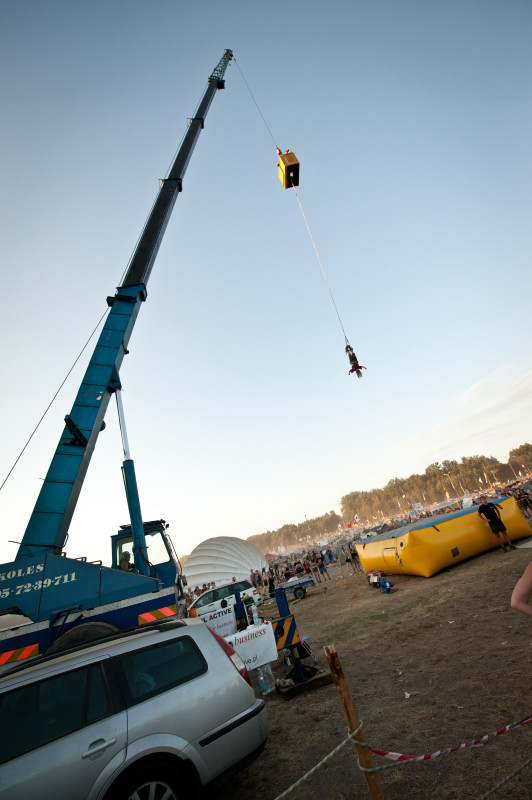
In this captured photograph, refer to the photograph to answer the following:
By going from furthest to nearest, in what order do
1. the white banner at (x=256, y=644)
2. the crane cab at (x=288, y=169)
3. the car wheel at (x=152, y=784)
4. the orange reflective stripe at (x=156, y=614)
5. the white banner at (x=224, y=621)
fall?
the crane cab at (x=288, y=169) → the white banner at (x=224, y=621) → the white banner at (x=256, y=644) → the orange reflective stripe at (x=156, y=614) → the car wheel at (x=152, y=784)

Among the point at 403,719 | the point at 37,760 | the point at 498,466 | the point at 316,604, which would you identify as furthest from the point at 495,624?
the point at 498,466

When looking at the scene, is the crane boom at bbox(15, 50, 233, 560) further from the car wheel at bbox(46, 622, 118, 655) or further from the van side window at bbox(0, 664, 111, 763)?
the van side window at bbox(0, 664, 111, 763)

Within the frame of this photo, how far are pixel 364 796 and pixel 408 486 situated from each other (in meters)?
157

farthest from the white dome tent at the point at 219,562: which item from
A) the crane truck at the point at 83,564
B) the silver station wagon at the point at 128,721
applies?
the silver station wagon at the point at 128,721

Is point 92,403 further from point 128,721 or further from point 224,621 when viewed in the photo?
point 128,721

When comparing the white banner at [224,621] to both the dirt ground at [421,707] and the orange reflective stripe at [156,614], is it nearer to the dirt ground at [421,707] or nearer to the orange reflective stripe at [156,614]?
the dirt ground at [421,707]

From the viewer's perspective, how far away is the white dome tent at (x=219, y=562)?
2972cm

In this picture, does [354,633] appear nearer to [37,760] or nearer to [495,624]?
[495,624]

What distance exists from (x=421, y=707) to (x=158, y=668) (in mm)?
3243

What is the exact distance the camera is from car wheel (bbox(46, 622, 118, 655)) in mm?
4691

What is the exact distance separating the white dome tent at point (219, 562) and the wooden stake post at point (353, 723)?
29.2m

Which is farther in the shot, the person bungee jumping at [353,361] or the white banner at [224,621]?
the person bungee jumping at [353,361]

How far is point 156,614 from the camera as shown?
545 cm

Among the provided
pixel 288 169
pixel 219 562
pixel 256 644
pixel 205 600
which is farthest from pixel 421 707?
pixel 219 562
